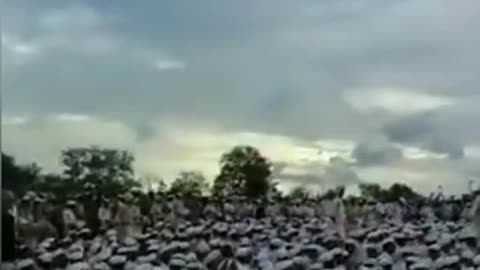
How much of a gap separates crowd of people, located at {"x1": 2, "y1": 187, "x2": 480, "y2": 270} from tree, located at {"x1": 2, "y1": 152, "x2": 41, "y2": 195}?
0.06 ft

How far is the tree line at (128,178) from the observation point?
231 cm

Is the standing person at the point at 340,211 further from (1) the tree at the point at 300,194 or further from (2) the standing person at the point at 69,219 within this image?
(2) the standing person at the point at 69,219

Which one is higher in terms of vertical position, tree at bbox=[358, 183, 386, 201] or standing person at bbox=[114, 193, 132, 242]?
tree at bbox=[358, 183, 386, 201]

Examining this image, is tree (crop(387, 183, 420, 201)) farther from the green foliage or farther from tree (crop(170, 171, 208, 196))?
tree (crop(170, 171, 208, 196))

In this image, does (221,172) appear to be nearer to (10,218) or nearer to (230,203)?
(230,203)

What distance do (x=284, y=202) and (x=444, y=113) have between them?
0.39 meters

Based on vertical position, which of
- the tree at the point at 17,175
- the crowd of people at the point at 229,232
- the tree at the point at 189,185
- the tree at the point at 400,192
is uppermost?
the tree at the point at 17,175

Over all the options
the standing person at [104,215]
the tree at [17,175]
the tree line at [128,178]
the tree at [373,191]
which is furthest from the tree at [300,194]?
the tree at [17,175]

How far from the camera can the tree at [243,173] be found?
2309mm

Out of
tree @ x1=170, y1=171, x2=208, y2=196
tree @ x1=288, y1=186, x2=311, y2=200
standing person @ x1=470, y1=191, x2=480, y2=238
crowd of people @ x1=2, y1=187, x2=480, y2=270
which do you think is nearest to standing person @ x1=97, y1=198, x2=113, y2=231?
crowd of people @ x1=2, y1=187, x2=480, y2=270

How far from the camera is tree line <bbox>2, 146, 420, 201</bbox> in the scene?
90.8 inches

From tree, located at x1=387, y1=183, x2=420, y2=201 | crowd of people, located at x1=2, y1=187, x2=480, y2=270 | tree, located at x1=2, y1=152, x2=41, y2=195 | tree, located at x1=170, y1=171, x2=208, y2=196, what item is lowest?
crowd of people, located at x1=2, y1=187, x2=480, y2=270

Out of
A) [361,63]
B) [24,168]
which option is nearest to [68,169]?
[24,168]

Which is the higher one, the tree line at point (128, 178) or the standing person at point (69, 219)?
the tree line at point (128, 178)
